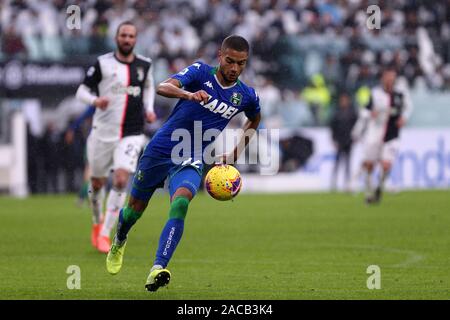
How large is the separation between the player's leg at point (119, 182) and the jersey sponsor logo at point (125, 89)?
60cm

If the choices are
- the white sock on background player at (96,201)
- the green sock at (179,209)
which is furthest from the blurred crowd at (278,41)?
the green sock at (179,209)

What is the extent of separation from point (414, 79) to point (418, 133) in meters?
3.01

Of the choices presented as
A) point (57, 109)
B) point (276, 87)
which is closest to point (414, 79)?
point (276, 87)

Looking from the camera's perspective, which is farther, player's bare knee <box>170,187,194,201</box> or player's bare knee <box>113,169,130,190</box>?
player's bare knee <box>113,169,130,190</box>

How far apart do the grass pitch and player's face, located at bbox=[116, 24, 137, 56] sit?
8.48 ft

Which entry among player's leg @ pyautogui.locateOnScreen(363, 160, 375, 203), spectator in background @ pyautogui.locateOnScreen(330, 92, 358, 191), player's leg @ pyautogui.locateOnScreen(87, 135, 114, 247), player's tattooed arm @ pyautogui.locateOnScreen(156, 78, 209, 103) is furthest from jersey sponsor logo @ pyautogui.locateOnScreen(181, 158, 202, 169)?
spectator in background @ pyautogui.locateOnScreen(330, 92, 358, 191)

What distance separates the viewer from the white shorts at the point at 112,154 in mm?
14000

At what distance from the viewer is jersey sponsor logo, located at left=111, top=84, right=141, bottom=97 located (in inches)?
560

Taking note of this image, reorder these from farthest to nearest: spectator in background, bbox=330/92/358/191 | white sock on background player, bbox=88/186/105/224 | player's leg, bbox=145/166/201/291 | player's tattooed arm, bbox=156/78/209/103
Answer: spectator in background, bbox=330/92/358/191 < white sock on background player, bbox=88/186/105/224 < player's tattooed arm, bbox=156/78/209/103 < player's leg, bbox=145/166/201/291

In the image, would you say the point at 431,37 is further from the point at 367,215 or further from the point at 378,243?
the point at 378,243

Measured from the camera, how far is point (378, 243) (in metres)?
14.6

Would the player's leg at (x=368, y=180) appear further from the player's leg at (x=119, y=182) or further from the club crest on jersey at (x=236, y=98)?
the club crest on jersey at (x=236, y=98)

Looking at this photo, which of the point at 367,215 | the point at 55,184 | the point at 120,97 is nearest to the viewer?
the point at 120,97

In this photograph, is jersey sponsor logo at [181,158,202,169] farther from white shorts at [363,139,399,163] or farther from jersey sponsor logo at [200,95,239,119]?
white shorts at [363,139,399,163]
